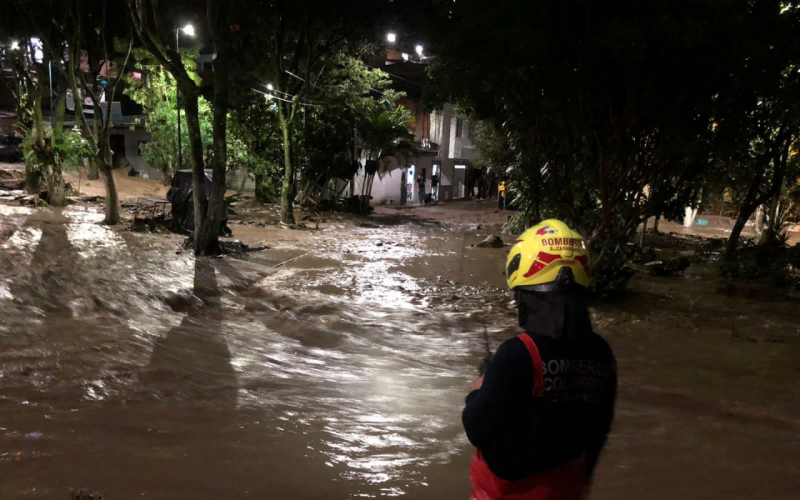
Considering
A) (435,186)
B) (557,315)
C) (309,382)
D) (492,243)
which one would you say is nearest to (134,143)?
(435,186)

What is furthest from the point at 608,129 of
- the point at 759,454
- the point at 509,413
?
the point at 509,413

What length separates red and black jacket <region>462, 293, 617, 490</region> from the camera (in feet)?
5.55

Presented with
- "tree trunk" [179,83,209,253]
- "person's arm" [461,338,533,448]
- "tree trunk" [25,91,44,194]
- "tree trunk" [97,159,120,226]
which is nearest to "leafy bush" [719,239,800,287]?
"tree trunk" [179,83,209,253]

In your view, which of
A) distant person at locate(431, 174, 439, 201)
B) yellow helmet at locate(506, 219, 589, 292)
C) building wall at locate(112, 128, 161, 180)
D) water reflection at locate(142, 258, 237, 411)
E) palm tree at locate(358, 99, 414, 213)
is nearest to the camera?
yellow helmet at locate(506, 219, 589, 292)

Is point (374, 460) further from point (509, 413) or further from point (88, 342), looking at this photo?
point (88, 342)

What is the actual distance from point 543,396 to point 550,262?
439 mm

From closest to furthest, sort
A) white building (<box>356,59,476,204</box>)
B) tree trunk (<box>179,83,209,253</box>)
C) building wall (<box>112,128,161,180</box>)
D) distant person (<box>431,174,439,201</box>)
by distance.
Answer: tree trunk (<box>179,83,209,253</box>) → building wall (<box>112,128,161,180</box>) → white building (<box>356,59,476,204</box>) → distant person (<box>431,174,439,201</box>)

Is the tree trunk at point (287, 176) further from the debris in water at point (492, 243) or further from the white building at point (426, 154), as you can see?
the white building at point (426, 154)

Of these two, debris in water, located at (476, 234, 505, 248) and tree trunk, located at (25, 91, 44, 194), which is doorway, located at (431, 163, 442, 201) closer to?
debris in water, located at (476, 234, 505, 248)

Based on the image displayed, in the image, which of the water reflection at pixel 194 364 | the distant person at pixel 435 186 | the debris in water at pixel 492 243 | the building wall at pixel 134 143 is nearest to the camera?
the water reflection at pixel 194 364

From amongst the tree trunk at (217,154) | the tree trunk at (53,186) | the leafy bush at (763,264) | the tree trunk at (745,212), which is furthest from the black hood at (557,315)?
the tree trunk at (53,186)

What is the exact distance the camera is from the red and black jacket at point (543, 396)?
169 cm

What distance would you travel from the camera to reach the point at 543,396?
5.57ft

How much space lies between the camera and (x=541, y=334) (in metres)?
1.78
